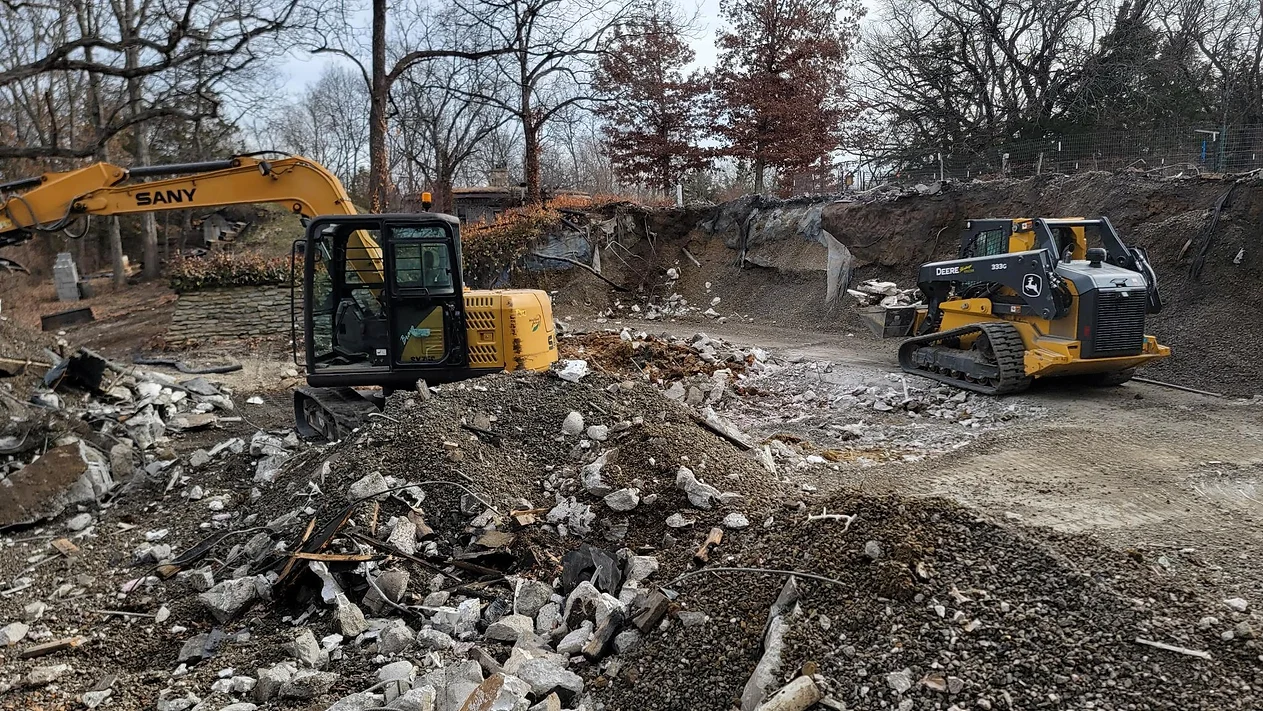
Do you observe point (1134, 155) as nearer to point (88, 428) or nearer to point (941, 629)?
point (941, 629)

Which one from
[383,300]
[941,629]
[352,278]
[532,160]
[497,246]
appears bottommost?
[941,629]

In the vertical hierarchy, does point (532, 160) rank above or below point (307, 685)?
above

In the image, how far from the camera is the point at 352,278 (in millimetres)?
6910

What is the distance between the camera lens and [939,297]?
34.1 ft

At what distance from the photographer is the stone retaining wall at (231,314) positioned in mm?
14656

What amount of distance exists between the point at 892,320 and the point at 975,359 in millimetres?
4074

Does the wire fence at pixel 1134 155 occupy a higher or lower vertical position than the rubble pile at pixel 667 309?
higher

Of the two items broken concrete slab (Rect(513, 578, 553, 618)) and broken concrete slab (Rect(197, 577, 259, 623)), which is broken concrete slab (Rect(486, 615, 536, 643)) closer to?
broken concrete slab (Rect(513, 578, 553, 618))

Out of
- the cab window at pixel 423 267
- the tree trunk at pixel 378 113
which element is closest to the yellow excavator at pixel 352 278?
the cab window at pixel 423 267

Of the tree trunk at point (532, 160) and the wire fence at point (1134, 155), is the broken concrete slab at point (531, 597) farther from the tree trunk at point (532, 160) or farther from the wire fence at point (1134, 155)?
the tree trunk at point (532, 160)

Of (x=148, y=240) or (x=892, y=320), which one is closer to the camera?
(x=892, y=320)

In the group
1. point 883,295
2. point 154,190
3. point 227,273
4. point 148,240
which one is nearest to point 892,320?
point 883,295

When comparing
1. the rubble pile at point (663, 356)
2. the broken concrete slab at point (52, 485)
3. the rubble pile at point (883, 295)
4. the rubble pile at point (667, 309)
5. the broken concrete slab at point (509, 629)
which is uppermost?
the rubble pile at point (883, 295)

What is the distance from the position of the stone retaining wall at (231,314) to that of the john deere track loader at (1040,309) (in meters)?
11.8
